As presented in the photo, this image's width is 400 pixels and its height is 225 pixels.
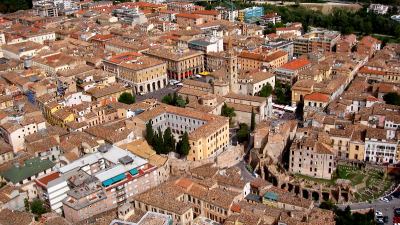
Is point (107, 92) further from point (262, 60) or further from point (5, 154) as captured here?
point (262, 60)

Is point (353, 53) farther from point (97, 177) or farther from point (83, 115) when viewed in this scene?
point (97, 177)

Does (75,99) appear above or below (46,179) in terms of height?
above

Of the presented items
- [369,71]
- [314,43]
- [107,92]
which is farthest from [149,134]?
[314,43]

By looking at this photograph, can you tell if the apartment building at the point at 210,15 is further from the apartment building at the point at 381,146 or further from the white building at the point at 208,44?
the apartment building at the point at 381,146

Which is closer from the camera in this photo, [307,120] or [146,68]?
[307,120]

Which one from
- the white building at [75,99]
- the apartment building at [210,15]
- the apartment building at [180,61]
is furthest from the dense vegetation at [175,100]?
the apartment building at [210,15]

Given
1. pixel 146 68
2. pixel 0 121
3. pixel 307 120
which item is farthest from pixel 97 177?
pixel 146 68

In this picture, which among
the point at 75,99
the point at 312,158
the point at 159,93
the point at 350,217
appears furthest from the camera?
the point at 159,93
